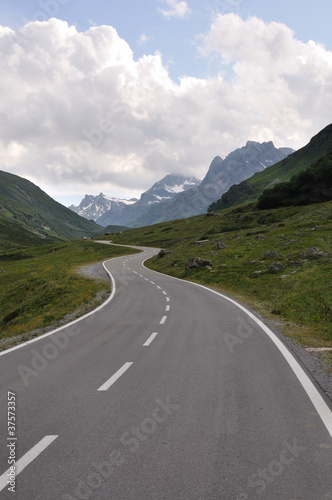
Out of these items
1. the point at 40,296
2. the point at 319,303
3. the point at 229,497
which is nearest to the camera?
the point at 229,497

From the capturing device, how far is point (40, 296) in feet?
85.7

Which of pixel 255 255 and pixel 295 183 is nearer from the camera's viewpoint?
pixel 255 255

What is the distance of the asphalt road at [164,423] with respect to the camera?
381 cm

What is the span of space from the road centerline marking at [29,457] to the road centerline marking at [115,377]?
6.96ft

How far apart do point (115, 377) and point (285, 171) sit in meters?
194

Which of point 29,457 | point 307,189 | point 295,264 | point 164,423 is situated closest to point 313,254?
point 295,264

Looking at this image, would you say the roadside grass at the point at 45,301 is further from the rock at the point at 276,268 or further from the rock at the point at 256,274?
the rock at the point at 276,268

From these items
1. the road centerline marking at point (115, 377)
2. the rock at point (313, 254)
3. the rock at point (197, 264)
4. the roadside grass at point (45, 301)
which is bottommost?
the roadside grass at point (45, 301)

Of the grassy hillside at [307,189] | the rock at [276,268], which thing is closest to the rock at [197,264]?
the rock at [276,268]

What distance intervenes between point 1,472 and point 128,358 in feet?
16.9

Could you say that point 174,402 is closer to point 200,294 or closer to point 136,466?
point 136,466

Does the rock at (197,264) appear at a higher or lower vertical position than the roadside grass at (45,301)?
higher

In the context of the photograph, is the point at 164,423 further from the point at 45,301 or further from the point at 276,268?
the point at 276,268

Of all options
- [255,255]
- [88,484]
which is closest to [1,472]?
[88,484]
